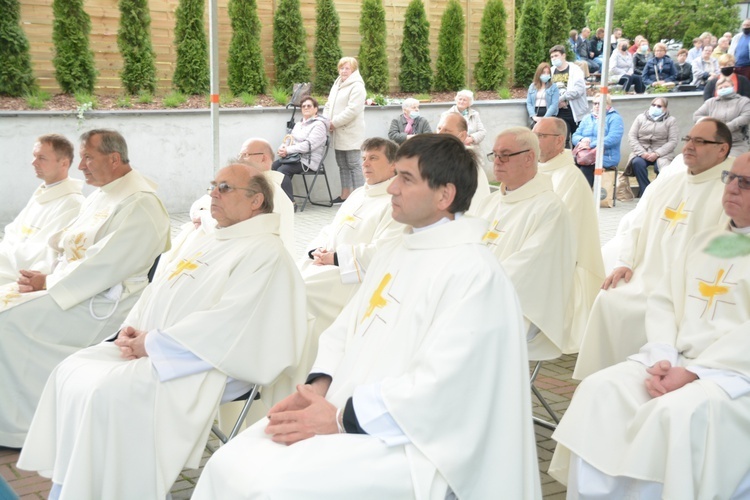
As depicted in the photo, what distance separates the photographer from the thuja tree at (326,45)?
15.2 m

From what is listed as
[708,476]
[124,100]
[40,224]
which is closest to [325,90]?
[124,100]

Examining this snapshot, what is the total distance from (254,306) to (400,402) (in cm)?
124

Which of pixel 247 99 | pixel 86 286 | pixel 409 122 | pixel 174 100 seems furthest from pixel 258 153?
pixel 247 99

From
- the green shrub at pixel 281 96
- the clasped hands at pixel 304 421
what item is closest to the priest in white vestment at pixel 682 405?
the clasped hands at pixel 304 421

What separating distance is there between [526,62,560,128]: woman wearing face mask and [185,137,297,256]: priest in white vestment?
7905mm

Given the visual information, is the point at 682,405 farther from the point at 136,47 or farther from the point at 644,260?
the point at 136,47

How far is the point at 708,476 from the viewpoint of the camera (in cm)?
321

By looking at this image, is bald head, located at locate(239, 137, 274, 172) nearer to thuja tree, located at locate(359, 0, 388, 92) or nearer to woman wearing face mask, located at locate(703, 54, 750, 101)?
woman wearing face mask, located at locate(703, 54, 750, 101)

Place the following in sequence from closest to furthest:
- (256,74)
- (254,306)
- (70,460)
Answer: (70,460) → (254,306) → (256,74)

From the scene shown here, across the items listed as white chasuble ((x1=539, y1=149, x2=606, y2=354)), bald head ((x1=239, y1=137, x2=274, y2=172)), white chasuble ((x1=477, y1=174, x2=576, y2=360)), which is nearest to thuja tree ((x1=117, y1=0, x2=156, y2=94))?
bald head ((x1=239, y1=137, x2=274, y2=172))

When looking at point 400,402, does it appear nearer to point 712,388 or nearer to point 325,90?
point 712,388

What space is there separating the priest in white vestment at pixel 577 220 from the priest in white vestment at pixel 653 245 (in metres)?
0.26

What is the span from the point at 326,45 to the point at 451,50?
2616 millimetres

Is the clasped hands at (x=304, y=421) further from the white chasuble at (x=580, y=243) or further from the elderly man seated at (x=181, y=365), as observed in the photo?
the white chasuble at (x=580, y=243)
